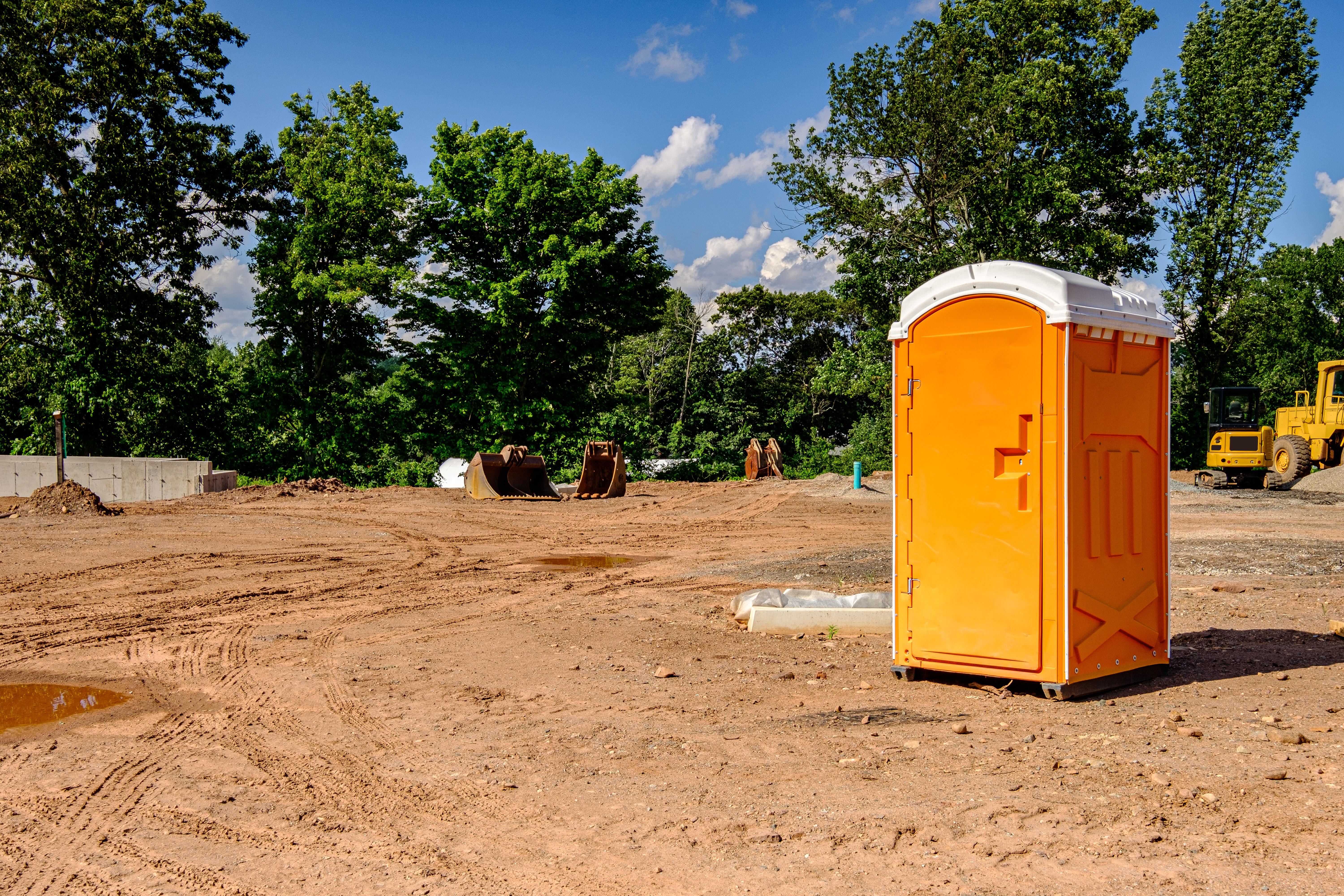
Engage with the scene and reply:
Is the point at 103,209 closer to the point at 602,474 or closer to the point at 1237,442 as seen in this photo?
the point at 602,474

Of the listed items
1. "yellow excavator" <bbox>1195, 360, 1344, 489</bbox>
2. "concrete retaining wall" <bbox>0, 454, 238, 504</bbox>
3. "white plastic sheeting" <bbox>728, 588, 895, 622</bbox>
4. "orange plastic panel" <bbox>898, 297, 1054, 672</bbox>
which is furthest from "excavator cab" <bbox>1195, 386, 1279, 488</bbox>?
"concrete retaining wall" <bbox>0, 454, 238, 504</bbox>

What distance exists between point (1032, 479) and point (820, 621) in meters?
2.89

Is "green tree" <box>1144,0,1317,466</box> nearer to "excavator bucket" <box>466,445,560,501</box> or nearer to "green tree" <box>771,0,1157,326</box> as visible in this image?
"green tree" <box>771,0,1157,326</box>

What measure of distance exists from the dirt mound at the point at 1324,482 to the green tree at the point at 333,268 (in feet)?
86.4

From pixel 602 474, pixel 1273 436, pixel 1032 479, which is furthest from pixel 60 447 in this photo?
pixel 1273 436

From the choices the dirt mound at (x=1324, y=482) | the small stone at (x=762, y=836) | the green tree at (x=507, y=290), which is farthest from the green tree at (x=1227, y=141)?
the small stone at (x=762, y=836)

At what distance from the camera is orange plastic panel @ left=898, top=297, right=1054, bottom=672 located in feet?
17.8

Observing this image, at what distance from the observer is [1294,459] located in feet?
82.1

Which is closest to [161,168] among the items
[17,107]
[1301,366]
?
[17,107]

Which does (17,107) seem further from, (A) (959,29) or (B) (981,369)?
(B) (981,369)

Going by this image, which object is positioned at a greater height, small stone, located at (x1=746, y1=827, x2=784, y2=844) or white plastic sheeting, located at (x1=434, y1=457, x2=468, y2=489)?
white plastic sheeting, located at (x1=434, y1=457, x2=468, y2=489)

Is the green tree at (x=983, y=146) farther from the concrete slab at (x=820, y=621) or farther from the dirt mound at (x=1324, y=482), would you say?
the concrete slab at (x=820, y=621)

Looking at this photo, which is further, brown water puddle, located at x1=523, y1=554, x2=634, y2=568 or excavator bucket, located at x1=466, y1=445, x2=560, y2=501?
excavator bucket, located at x1=466, y1=445, x2=560, y2=501

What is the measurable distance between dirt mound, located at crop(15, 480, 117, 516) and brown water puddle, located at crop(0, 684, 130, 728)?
1446 centimetres
